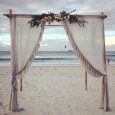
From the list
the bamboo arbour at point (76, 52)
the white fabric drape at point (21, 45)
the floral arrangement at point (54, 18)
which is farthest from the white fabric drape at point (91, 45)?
the white fabric drape at point (21, 45)

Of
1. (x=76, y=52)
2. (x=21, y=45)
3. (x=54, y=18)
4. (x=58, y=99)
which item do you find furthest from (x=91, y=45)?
(x=58, y=99)

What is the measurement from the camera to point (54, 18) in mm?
7449

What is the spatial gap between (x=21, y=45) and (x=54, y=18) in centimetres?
120

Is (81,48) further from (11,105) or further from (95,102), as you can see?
(11,105)

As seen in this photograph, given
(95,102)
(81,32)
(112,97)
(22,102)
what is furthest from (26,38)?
(112,97)

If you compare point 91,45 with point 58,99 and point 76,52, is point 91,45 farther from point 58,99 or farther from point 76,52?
point 58,99

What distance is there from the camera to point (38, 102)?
8.16 meters

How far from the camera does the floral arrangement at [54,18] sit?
7309 mm

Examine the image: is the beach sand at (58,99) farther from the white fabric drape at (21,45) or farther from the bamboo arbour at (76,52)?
the white fabric drape at (21,45)

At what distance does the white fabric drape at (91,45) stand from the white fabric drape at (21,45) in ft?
3.29

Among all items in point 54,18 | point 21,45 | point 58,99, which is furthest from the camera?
point 58,99

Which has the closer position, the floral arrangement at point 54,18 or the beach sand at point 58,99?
the beach sand at point 58,99

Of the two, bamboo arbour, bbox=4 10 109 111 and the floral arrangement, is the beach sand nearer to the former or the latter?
bamboo arbour, bbox=4 10 109 111

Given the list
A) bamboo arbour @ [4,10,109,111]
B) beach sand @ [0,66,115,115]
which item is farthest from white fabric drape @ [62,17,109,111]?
beach sand @ [0,66,115,115]
